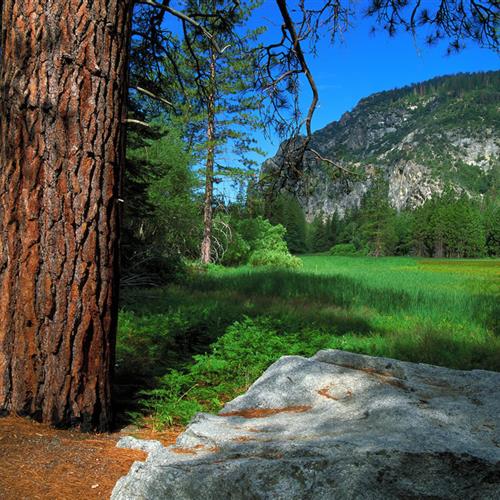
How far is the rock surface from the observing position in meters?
1.53

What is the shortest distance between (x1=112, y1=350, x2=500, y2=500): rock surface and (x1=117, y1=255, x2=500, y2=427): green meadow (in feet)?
4.55

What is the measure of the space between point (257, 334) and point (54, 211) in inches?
145

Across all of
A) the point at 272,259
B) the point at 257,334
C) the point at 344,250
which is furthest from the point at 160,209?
the point at 344,250

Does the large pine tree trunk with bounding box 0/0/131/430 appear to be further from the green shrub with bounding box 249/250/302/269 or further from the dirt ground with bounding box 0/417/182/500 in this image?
the green shrub with bounding box 249/250/302/269

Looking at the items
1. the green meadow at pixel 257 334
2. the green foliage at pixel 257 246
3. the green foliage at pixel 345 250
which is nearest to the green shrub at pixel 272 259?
the green foliage at pixel 257 246

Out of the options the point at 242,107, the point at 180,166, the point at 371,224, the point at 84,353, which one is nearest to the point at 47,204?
the point at 84,353

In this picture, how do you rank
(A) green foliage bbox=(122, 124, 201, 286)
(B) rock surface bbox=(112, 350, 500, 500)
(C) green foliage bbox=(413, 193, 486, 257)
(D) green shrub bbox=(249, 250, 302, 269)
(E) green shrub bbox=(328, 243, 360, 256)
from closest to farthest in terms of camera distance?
1. (B) rock surface bbox=(112, 350, 500, 500)
2. (A) green foliage bbox=(122, 124, 201, 286)
3. (D) green shrub bbox=(249, 250, 302, 269)
4. (C) green foliage bbox=(413, 193, 486, 257)
5. (E) green shrub bbox=(328, 243, 360, 256)

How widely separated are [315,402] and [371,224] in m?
77.1

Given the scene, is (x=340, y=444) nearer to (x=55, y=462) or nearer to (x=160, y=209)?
(x=55, y=462)

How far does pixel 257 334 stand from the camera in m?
6.03

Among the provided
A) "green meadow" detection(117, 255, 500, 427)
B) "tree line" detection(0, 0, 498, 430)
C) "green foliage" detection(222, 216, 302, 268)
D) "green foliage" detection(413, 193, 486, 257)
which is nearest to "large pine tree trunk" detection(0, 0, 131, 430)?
"tree line" detection(0, 0, 498, 430)

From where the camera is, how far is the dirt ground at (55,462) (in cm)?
202

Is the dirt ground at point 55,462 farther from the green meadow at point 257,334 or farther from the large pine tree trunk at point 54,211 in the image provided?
the green meadow at point 257,334

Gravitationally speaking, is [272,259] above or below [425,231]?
below
